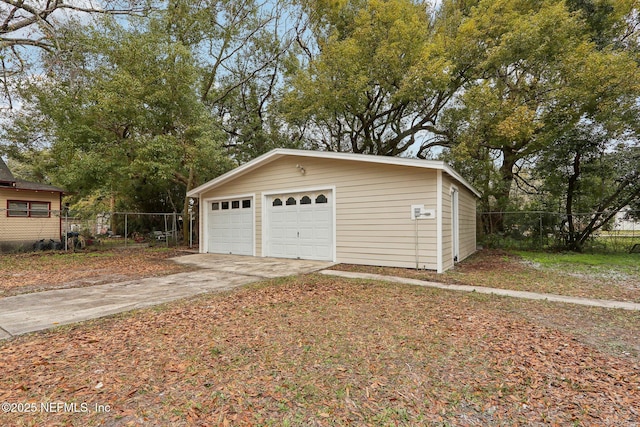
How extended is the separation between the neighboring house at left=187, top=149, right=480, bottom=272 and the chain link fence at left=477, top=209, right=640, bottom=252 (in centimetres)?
341

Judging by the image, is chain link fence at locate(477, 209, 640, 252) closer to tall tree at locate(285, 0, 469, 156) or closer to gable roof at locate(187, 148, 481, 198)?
tall tree at locate(285, 0, 469, 156)

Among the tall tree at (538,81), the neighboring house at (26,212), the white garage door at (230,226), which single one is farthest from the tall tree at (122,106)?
the tall tree at (538,81)

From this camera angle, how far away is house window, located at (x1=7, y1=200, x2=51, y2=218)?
41.5 feet

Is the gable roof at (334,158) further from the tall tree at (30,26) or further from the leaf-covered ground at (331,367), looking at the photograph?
the tall tree at (30,26)

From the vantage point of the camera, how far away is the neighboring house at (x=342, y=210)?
25.0 ft

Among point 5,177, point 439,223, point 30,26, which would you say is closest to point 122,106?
point 30,26

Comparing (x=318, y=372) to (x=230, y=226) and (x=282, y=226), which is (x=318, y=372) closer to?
(x=282, y=226)

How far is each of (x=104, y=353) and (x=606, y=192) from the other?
16.3 meters

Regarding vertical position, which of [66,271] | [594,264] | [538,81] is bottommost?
[594,264]

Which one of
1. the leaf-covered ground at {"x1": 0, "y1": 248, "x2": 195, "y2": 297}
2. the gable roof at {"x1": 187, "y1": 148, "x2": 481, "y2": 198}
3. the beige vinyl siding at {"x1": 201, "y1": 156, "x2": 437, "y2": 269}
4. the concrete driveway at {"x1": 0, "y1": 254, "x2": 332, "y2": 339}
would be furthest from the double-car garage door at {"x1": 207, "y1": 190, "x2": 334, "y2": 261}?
the leaf-covered ground at {"x1": 0, "y1": 248, "x2": 195, "y2": 297}

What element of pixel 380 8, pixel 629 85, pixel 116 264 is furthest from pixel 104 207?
pixel 629 85

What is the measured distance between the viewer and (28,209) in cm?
1303

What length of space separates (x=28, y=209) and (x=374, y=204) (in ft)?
48.0

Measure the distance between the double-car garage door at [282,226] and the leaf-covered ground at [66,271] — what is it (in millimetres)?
2722
